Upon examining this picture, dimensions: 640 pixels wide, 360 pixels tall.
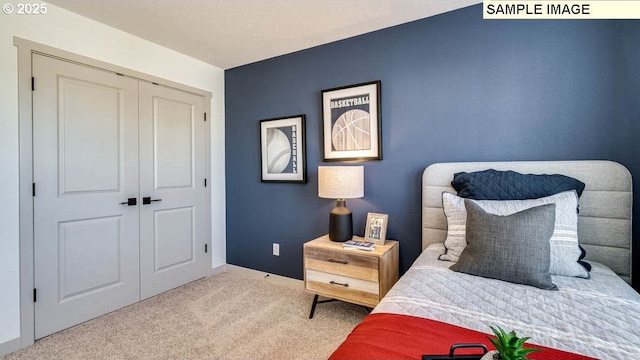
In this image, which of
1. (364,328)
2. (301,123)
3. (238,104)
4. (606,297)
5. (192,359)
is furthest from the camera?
(238,104)

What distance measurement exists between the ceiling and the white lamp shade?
1201mm

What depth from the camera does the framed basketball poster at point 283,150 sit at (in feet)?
9.55

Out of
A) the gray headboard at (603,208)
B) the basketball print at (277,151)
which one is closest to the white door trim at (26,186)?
the basketball print at (277,151)

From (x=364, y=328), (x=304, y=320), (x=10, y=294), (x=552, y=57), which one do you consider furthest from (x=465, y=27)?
(x=10, y=294)

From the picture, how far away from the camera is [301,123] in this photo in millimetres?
2889

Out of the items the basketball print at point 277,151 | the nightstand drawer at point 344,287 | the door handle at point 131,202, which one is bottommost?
the nightstand drawer at point 344,287

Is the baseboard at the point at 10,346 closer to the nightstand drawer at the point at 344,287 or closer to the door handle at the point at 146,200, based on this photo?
the door handle at the point at 146,200

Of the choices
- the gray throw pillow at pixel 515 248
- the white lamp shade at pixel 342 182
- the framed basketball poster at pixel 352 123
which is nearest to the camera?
the gray throw pillow at pixel 515 248

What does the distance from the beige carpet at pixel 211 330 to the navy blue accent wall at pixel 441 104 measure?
553 mm

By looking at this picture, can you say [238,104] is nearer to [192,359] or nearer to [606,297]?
[192,359]

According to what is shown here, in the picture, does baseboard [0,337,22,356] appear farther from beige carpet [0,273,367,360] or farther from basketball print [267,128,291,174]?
basketball print [267,128,291,174]

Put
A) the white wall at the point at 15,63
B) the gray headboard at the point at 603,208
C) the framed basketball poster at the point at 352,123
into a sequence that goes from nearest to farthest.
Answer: the gray headboard at the point at 603,208 < the white wall at the point at 15,63 < the framed basketball poster at the point at 352,123

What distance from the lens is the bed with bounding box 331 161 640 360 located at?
91 cm

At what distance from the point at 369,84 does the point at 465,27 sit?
2.64 ft
